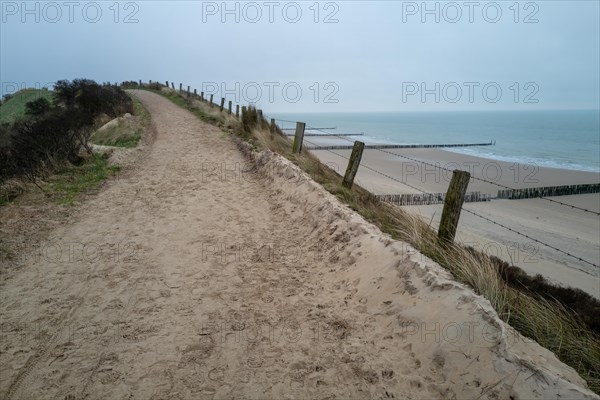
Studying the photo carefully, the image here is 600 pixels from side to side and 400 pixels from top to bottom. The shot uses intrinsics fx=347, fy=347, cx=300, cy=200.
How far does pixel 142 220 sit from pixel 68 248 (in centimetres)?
131

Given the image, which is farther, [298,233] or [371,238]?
[298,233]

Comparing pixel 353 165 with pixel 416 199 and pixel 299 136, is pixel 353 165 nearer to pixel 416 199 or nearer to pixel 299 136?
pixel 299 136

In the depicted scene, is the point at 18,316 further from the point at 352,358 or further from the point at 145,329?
the point at 352,358

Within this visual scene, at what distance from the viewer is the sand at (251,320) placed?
8.75 feet

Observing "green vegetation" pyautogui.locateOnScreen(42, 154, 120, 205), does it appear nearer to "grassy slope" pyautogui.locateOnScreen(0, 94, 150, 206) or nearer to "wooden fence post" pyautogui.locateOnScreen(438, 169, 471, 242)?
"grassy slope" pyautogui.locateOnScreen(0, 94, 150, 206)

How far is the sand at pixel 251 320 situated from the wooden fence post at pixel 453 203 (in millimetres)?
526

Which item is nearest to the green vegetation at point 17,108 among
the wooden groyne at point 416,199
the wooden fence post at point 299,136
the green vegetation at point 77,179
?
the green vegetation at point 77,179

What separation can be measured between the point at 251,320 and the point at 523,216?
12342 millimetres

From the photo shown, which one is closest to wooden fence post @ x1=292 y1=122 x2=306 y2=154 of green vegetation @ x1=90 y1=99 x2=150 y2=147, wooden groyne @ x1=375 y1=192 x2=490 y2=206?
wooden groyne @ x1=375 y1=192 x2=490 y2=206

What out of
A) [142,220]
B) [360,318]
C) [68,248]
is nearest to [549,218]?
[360,318]

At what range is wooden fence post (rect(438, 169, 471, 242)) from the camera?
4062mm

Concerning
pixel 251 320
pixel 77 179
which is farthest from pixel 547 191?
pixel 77 179

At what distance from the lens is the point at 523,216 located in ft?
40.9

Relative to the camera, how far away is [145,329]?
3.34m
